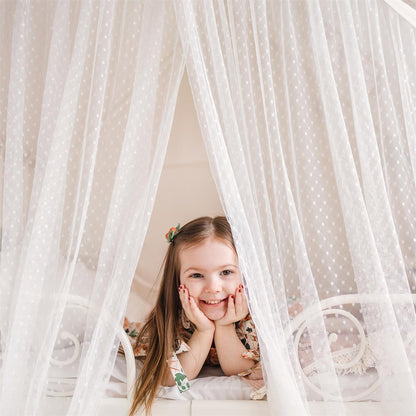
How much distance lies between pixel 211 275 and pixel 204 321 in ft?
0.49

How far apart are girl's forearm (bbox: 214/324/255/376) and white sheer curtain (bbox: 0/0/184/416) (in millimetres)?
448

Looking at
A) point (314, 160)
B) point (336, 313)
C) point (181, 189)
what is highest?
point (181, 189)

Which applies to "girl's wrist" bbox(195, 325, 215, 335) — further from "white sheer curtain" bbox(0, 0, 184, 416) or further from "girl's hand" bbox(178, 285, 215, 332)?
"white sheer curtain" bbox(0, 0, 184, 416)

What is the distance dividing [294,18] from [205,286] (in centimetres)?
87

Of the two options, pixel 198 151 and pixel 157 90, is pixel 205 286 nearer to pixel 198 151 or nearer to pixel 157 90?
pixel 157 90

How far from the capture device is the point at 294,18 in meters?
1.62

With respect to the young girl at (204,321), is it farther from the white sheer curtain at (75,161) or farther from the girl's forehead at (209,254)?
the white sheer curtain at (75,161)

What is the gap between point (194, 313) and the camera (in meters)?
1.82

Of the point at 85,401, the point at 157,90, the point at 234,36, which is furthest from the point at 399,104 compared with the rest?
the point at 85,401

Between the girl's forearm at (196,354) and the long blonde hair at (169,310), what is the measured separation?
55 millimetres

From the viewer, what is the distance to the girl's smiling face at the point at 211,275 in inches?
73.0

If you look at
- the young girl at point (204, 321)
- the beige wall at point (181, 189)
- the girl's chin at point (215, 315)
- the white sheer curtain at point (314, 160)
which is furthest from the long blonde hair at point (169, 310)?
the beige wall at point (181, 189)

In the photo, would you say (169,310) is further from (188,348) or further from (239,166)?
(239,166)

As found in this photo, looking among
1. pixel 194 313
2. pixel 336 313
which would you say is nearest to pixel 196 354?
pixel 194 313
